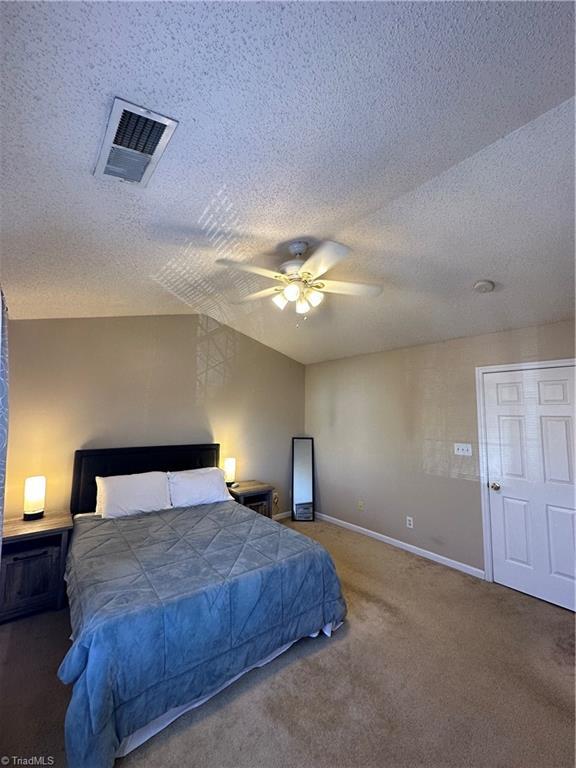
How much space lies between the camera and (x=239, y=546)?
2348 mm

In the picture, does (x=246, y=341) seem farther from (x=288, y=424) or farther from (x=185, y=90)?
(x=185, y=90)

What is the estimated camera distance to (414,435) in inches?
147

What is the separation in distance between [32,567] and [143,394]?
1.79 metres

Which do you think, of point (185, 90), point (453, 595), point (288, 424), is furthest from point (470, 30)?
point (288, 424)

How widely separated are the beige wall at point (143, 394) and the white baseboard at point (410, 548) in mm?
808

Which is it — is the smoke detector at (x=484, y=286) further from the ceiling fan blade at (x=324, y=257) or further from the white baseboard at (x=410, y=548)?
the white baseboard at (x=410, y=548)

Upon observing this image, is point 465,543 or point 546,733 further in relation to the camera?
point 465,543

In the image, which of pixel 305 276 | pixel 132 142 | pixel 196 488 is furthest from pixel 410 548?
pixel 132 142

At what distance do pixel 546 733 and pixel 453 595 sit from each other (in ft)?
4.00

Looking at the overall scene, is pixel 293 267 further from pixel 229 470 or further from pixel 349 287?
pixel 229 470

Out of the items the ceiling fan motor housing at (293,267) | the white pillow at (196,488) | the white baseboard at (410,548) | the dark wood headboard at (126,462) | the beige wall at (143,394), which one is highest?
the ceiling fan motor housing at (293,267)

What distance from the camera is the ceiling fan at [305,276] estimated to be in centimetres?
191

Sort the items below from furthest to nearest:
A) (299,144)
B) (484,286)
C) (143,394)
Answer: (143,394)
(484,286)
(299,144)

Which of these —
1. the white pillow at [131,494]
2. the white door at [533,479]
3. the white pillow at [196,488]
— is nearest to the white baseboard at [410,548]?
the white door at [533,479]
